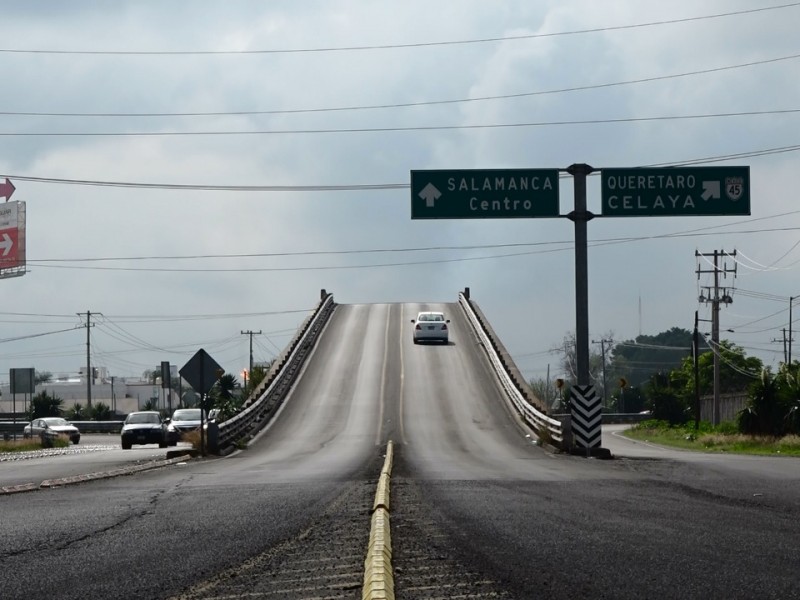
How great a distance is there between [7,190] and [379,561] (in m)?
76.2

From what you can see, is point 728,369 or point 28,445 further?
point 728,369

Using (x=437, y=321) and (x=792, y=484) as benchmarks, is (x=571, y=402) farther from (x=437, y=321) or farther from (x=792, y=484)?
(x=437, y=321)

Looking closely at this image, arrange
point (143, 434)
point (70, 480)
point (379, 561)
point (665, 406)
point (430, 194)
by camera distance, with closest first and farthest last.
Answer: point (379, 561), point (70, 480), point (430, 194), point (143, 434), point (665, 406)

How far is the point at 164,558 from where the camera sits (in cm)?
959

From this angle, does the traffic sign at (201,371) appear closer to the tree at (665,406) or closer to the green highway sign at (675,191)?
the green highway sign at (675,191)

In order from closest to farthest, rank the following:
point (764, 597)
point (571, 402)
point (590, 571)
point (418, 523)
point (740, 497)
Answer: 1. point (764, 597)
2. point (590, 571)
3. point (418, 523)
4. point (740, 497)
5. point (571, 402)

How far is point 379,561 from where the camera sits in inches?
330

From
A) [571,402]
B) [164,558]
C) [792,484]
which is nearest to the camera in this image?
[164,558]

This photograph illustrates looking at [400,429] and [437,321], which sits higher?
[437,321]

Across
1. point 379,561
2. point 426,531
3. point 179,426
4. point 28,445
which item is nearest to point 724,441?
point 179,426

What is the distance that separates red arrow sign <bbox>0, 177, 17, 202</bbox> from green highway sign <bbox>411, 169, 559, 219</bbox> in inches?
2131

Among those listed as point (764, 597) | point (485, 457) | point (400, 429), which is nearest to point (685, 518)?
point (764, 597)

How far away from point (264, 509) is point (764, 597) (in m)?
7.33

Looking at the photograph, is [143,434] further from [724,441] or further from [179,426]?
[724,441]
